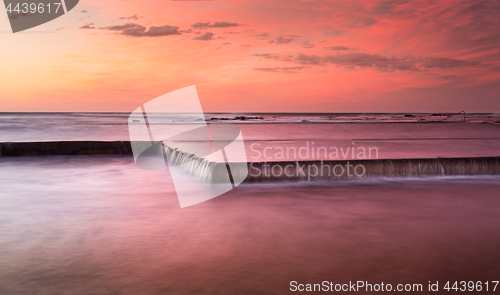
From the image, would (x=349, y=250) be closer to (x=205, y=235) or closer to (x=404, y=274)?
(x=404, y=274)

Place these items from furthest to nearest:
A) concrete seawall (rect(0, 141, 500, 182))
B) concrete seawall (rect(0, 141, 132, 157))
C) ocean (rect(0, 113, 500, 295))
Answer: concrete seawall (rect(0, 141, 132, 157))
concrete seawall (rect(0, 141, 500, 182))
ocean (rect(0, 113, 500, 295))

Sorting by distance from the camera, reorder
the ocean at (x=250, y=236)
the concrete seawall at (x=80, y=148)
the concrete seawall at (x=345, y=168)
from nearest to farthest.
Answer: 1. the ocean at (x=250, y=236)
2. the concrete seawall at (x=345, y=168)
3. the concrete seawall at (x=80, y=148)

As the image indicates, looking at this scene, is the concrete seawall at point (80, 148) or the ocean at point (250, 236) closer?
the ocean at point (250, 236)

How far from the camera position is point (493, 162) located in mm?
4957

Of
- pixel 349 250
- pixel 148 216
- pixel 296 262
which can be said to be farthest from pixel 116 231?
pixel 349 250

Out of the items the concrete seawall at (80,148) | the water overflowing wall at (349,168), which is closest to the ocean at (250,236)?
the water overflowing wall at (349,168)

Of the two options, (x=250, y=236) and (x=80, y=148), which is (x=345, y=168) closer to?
(x=250, y=236)

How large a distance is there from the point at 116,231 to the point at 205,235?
62 cm

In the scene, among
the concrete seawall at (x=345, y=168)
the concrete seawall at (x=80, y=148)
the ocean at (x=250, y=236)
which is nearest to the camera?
the ocean at (x=250, y=236)

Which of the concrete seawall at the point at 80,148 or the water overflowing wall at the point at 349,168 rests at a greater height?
the water overflowing wall at the point at 349,168

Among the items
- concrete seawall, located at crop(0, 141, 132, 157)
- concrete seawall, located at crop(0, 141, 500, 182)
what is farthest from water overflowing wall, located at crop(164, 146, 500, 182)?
concrete seawall, located at crop(0, 141, 132, 157)

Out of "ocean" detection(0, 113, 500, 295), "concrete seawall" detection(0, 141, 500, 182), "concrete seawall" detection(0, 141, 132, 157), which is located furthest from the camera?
"concrete seawall" detection(0, 141, 132, 157)

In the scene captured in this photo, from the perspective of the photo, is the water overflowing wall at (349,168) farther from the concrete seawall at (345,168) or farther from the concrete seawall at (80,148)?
the concrete seawall at (80,148)

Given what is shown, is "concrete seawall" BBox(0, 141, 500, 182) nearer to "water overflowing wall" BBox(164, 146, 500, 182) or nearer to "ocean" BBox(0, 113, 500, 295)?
"water overflowing wall" BBox(164, 146, 500, 182)
